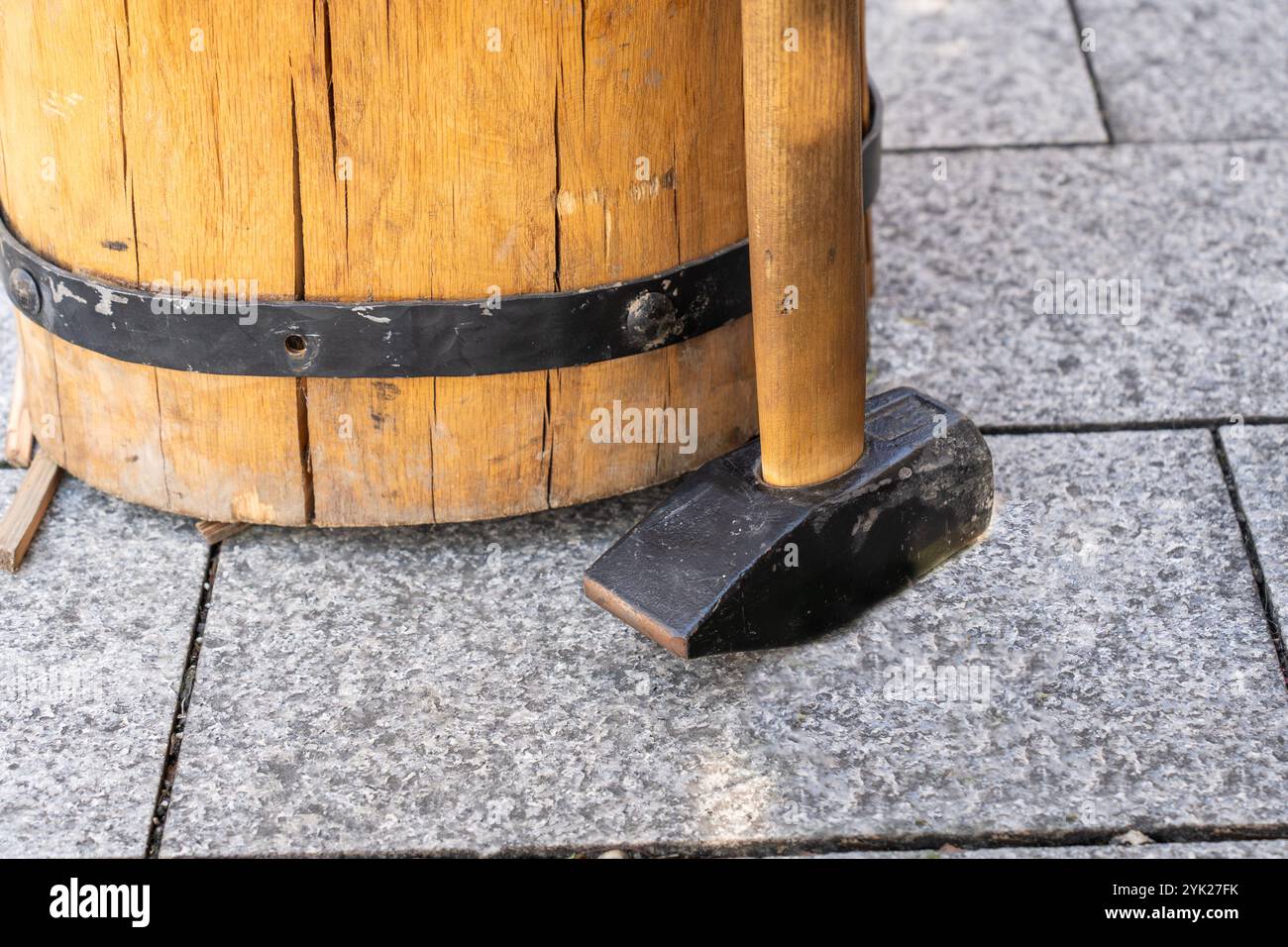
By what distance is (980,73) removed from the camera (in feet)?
11.9

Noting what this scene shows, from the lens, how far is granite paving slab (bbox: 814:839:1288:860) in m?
1.76

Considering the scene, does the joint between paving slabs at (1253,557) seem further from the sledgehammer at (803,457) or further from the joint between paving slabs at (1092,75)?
the joint between paving slabs at (1092,75)

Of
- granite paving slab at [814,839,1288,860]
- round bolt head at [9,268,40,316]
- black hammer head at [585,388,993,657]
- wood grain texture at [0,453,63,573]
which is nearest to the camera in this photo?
granite paving slab at [814,839,1288,860]

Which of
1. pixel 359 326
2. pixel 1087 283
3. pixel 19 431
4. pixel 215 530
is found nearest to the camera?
pixel 359 326

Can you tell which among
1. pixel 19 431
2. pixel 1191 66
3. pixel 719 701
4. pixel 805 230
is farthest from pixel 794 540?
pixel 1191 66

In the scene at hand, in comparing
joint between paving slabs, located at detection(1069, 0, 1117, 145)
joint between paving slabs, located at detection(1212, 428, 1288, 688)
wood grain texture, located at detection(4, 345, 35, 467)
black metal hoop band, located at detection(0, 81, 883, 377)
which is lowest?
joint between paving slabs, located at detection(1212, 428, 1288, 688)

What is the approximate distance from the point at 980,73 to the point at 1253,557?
1784 millimetres

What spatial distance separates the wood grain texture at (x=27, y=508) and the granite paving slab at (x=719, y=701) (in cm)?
32

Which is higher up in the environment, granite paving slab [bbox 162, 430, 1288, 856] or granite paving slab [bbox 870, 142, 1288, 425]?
granite paving slab [bbox 870, 142, 1288, 425]

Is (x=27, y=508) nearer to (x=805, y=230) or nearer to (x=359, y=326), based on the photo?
(x=359, y=326)

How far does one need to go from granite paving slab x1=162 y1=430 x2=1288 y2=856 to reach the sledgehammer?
3.7 inches

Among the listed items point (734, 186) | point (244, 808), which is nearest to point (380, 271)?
point (734, 186)

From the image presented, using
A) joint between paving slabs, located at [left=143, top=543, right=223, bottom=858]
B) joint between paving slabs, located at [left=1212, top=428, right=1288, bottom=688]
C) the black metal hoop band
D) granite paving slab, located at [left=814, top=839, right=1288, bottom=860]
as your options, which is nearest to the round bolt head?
the black metal hoop band

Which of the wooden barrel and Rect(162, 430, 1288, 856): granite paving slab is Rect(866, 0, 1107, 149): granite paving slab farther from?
the wooden barrel
